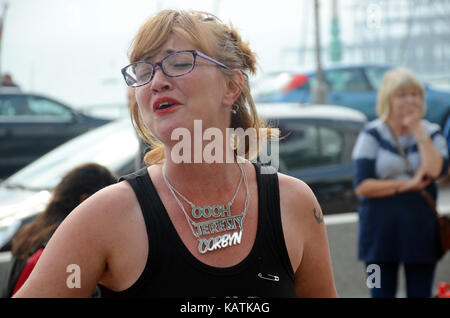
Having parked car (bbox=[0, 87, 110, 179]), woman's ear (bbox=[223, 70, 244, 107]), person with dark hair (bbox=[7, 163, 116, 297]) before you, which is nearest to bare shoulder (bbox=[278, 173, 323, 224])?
woman's ear (bbox=[223, 70, 244, 107])

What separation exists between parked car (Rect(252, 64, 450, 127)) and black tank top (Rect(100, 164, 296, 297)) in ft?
24.6

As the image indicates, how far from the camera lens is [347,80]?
10.1 meters

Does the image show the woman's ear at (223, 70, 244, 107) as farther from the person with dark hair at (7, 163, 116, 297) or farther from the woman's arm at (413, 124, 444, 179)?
the woman's arm at (413, 124, 444, 179)

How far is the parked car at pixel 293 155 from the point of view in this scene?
13.0 feet

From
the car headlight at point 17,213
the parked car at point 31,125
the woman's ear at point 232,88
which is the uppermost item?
the woman's ear at point 232,88

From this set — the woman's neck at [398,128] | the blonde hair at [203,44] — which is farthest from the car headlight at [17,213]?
the woman's neck at [398,128]

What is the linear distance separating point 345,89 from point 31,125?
16.6 ft

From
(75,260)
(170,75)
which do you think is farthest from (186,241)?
(170,75)

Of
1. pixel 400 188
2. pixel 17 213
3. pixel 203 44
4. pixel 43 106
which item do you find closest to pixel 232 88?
pixel 203 44

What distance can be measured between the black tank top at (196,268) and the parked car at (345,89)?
7501mm

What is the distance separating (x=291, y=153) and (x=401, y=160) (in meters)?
1.22

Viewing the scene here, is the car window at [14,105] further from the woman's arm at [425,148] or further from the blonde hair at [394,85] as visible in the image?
the woman's arm at [425,148]

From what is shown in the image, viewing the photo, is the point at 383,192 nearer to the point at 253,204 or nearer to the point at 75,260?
the point at 253,204

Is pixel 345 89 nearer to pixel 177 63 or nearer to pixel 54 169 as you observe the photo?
pixel 54 169
